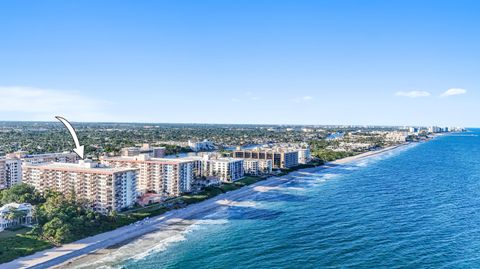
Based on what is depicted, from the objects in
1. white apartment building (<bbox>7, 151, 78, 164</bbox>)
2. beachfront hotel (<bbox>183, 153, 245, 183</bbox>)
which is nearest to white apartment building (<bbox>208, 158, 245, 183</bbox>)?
beachfront hotel (<bbox>183, 153, 245, 183</bbox>)

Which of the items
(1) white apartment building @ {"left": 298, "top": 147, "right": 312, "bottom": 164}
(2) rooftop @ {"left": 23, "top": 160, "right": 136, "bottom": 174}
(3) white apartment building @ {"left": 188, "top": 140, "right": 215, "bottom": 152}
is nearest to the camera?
(2) rooftop @ {"left": 23, "top": 160, "right": 136, "bottom": 174}

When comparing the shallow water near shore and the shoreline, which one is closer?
the shoreline

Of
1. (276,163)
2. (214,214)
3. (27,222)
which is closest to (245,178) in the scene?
(276,163)

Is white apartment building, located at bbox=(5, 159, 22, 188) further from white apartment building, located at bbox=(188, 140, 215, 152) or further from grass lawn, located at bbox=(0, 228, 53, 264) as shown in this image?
white apartment building, located at bbox=(188, 140, 215, 152)

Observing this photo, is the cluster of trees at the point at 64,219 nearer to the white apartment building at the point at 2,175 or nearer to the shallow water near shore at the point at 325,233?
the shallow water near shore at the point at 325,233

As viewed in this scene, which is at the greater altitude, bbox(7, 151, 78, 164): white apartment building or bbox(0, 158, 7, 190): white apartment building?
bbox(7, 151, 78, 164): white apartment building

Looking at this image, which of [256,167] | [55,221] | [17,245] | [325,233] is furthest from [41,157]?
[325,233]

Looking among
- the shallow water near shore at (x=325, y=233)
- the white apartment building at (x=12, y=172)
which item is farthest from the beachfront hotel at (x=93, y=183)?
the white apartment building at (x=12, y=172)
